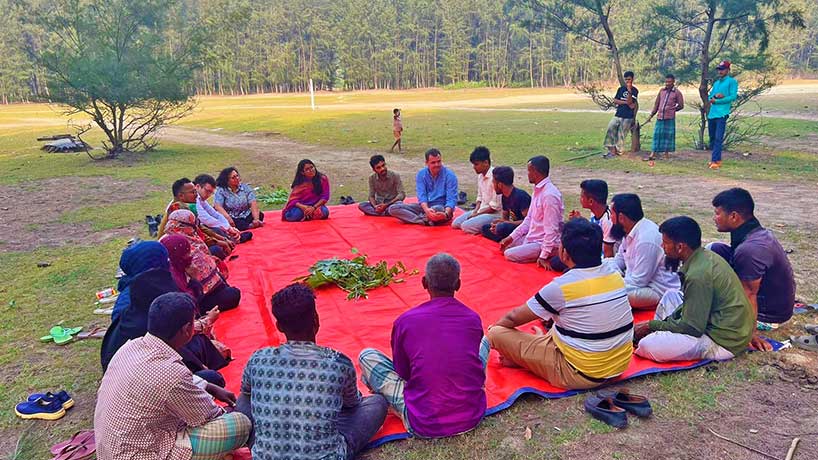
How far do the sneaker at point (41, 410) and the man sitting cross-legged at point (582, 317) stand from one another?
3.33 metres

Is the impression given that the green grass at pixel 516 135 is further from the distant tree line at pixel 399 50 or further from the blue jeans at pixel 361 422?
the distant tree line at pixel 399 50

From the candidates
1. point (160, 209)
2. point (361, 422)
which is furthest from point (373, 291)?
point (160, 209)

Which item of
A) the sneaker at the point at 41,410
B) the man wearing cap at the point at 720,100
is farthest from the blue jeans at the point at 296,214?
the man wearing cap at the point at 720,100

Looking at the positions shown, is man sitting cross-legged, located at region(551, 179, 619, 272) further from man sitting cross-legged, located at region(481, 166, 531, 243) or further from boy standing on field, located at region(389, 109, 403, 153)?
boy standing on field, located at region(389, 109, 403, 153)

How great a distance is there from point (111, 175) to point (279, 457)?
1429 cm

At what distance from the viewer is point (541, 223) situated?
6289 mm

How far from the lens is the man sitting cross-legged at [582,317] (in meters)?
3.49

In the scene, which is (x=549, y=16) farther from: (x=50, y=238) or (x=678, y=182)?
(x=50, y=238)

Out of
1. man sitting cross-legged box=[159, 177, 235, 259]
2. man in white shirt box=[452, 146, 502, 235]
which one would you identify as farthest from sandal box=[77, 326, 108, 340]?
man in white shirt box=[452, 146, 502, 235]

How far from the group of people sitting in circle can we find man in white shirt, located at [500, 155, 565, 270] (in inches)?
22.8

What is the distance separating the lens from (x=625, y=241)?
5000mm

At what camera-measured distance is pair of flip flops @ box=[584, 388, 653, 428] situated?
342 centimetres

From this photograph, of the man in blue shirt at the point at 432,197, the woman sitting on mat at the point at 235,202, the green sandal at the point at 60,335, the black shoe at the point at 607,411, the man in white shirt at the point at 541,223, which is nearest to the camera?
the black shoe at the point at 607,411

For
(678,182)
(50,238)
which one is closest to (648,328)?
(678,182)
